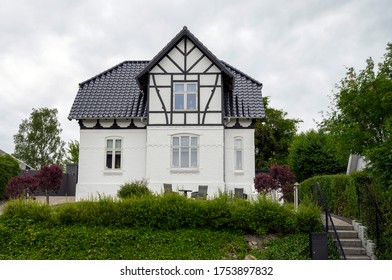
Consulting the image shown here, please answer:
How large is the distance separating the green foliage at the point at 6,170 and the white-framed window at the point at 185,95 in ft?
36.2

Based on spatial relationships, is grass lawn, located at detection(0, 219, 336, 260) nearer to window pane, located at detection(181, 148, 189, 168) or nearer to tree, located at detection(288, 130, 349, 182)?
window pane, located at detection(181, 148, 189, 168)

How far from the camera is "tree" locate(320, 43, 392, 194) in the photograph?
1362cm

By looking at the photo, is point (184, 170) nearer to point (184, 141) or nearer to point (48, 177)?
point (184, 141)

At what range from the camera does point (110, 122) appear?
21328 millimetres

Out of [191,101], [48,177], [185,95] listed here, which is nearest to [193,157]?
[191,101]

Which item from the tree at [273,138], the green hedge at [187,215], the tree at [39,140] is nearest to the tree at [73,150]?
the tree at [39,140]

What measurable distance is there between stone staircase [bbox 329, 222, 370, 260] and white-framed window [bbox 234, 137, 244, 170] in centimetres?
933

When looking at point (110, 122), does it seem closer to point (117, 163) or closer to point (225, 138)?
point (117, 163)

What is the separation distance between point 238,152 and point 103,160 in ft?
21.8

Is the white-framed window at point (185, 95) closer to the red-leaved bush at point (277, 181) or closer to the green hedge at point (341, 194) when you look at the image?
the red-leaved bush at point (277, 181)

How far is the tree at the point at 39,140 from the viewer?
47.4 meters

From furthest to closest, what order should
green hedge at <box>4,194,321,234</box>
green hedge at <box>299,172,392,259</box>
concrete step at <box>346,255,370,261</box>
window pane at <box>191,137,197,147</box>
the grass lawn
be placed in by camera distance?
1. window pane at <box>191,137,197,147</box>
2. green hedge at <box>4,194,321,234</box>
3. the grass lawn
4. concrete step at <box>346,255,370,261</box>
5. green hedge at <box>299,172,392,259</box>

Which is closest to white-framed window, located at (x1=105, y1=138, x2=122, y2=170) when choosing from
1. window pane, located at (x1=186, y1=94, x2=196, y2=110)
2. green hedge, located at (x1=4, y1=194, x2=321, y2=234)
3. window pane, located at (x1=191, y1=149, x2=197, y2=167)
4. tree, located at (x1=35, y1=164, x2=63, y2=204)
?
tree, located at (x1=35, y1=164, x2=63, y2=204)

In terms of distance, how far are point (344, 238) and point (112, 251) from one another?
5974 mm
